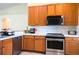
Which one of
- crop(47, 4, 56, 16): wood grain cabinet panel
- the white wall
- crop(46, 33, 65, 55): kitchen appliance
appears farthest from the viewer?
the white wall

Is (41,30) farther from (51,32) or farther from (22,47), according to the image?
(22,47)

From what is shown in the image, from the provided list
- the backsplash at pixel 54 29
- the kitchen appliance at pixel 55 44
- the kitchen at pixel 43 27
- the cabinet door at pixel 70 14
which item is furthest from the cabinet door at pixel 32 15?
the cabinet door at pixel 70 14

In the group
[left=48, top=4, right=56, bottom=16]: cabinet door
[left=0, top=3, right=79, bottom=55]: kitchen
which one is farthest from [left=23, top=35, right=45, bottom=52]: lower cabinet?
[left=48, top=4, right=56, bottom=16]: cabinet door

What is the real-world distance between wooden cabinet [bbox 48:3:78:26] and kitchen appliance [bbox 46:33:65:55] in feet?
2.48

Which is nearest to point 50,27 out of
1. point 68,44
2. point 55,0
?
point 68,44

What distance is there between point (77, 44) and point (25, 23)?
2.51 meters

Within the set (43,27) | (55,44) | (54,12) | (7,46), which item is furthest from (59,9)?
(7,46)

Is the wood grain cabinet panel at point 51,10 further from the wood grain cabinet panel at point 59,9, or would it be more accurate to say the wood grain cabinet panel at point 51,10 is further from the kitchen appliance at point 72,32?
the kitchen appliance at point 72,32

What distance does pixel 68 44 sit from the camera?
16.2 feet

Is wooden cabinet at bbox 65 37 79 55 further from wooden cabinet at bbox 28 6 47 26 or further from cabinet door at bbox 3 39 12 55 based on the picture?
cabinet door at bbox 3 39 12 55

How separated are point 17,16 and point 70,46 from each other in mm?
2735

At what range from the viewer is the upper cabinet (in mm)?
5263

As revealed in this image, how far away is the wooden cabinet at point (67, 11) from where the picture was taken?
5.25 m

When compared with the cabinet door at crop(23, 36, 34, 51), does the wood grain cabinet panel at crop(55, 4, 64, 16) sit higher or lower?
higher
